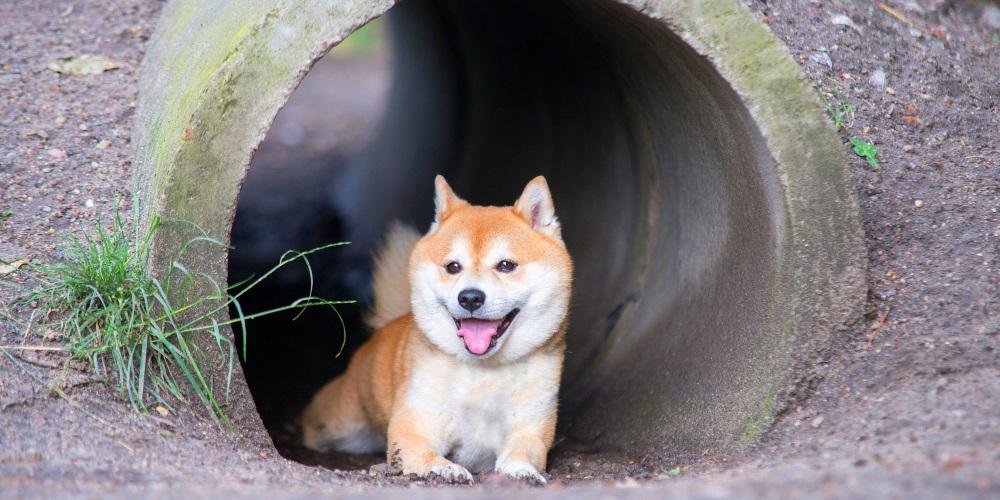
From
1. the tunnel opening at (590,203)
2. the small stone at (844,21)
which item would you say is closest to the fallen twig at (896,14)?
the small stone at (844,21)

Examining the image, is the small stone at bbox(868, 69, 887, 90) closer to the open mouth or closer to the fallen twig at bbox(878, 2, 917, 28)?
the fallen twig at bbox(878, 2, 917, 28)

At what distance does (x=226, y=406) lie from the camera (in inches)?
153

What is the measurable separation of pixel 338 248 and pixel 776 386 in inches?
182

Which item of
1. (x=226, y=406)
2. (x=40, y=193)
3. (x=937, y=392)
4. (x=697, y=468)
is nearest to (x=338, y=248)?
(x=40, y=193)

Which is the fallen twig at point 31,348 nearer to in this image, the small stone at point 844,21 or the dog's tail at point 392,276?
the dog's tail at point 392,276

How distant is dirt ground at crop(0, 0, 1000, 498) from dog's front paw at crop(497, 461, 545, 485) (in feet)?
0.41

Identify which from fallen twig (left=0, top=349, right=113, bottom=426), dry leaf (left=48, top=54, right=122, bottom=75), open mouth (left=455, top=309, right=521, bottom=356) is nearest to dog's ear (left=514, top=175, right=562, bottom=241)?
open mouth (left=455, top=309, right=521, bottom=356)

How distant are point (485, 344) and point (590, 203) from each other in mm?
2316

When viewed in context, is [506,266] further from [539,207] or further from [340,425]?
[340,425]

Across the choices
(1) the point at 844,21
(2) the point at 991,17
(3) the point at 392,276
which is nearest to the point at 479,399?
(3) the point at 392,276

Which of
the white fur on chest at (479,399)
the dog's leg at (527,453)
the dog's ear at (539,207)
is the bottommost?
the dog's leg at (527,453)

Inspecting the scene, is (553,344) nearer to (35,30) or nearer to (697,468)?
(697,468)

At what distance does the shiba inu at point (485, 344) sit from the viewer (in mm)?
4141

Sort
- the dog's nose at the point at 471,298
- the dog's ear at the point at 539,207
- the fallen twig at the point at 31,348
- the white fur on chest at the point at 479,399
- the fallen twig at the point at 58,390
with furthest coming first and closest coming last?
the dog's ear at the point at 539,207
the white fur on chest at the point at 479,399
the dog's nose at the point at 471,298
the fallen twig at the point at 31,348
the fallen twig at the point at 58,390
